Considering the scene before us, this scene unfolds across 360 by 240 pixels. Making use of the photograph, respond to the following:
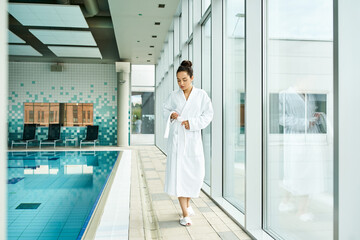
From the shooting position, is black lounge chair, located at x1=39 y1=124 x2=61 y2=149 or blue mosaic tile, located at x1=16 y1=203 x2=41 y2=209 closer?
blue mosaic tile, located at x1=16 y1=203 x2=41 y2=209

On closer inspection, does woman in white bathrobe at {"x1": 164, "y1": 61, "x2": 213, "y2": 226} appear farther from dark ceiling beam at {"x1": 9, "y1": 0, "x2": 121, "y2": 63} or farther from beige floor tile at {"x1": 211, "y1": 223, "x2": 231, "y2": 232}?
dark ceiling beam at {"x1": 9, "y1": 0, "x2": 121, "y2": 63}

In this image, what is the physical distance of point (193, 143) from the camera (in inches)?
102

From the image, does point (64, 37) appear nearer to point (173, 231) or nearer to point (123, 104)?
point (123, 104)

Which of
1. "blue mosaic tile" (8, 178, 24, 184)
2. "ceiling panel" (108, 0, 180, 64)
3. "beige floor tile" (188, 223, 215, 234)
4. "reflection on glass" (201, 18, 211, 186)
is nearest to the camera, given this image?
"beige floor tile" (188, 223, 215, 234)

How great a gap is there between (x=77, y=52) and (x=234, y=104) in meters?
8.61

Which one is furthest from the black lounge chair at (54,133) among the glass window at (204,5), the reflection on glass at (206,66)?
the glass window at (204,5)

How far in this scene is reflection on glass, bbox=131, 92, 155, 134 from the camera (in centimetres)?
1265

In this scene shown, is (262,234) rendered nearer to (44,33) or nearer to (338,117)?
(338,117)

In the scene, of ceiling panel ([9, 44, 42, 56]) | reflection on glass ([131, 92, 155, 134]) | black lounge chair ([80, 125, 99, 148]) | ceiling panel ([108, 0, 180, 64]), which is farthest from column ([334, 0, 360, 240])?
reflection on glass ([131, 92, 155, 134])

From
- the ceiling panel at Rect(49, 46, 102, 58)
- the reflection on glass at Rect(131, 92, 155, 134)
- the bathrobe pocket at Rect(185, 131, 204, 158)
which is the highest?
the ceiling panel at Rect(49, 46, 102, 58)

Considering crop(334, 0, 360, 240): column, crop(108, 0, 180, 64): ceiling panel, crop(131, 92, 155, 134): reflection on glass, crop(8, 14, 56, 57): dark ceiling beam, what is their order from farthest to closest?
crop(131, 92, 155, 134): reflection on glass
crop(8, 14, 56, 57): dark ceiling beam
crop(108, 0, 180, 64): ceiling panel
crop(334, 0, 360, 240): column

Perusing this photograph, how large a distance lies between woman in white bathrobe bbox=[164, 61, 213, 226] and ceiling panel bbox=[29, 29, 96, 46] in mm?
6383

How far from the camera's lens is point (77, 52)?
33.8 feet

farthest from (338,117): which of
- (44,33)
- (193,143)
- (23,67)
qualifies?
(23,67)
